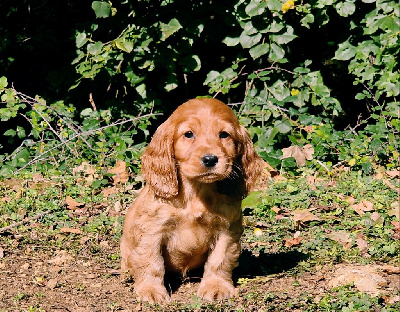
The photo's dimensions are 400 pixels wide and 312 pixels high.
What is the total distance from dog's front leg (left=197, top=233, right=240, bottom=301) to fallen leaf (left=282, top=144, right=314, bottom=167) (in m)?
3.13

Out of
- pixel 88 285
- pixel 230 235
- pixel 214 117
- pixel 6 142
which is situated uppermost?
pixel 214 117

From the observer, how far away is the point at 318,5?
27.1 feet

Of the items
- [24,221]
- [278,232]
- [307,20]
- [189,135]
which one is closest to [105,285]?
[189,135]

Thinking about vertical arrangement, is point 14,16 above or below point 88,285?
above

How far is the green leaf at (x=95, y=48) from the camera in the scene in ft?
26.2

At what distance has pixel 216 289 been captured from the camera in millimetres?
4664

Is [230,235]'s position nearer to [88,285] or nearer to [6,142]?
[88,285]

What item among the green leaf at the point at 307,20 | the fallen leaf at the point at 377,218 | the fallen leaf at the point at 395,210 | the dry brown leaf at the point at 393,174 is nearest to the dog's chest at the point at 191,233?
the fallen leaf at the point at 377,218

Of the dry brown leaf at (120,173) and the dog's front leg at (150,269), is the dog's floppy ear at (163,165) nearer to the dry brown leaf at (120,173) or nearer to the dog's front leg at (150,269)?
the dog's front leg at (150,269)

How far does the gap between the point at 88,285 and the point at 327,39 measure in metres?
5.31

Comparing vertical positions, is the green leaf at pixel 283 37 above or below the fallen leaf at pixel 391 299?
above

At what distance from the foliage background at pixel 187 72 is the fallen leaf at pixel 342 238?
1692 millimetres

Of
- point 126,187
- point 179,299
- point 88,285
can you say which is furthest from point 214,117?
point 126,187

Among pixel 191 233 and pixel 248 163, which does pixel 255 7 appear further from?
pixel 191 233
